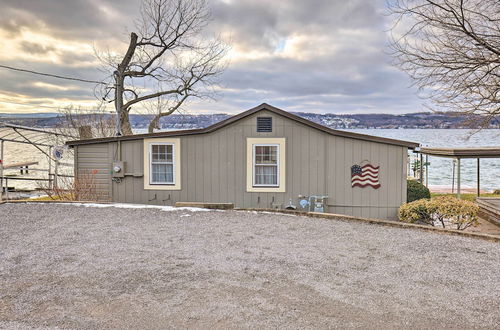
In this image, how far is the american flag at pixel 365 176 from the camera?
9.60 meters

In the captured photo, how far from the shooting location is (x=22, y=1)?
1270 centimetres

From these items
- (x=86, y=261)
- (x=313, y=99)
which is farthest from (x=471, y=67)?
(x=313, y=99)

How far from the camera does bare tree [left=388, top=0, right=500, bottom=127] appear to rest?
27.5ft

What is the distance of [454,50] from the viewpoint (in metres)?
8.60

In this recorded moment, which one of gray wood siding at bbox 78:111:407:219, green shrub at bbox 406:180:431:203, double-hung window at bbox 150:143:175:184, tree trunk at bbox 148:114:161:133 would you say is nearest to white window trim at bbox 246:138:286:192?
gray wood siding at bbox 78:111:407:219

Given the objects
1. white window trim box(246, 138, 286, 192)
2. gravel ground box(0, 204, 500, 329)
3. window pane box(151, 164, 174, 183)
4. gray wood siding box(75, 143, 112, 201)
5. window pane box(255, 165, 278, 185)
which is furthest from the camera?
gray wood siding box(75, 143, 112, 201)

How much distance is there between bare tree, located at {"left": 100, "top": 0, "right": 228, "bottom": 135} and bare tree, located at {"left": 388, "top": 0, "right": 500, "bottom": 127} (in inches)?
479

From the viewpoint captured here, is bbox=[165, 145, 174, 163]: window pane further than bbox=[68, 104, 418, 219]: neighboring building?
Yes

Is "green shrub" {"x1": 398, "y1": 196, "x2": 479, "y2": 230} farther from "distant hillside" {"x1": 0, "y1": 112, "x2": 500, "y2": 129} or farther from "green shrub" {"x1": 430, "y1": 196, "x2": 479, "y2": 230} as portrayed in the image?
"distant hillside" {"x1": 0, "y1": 112, "x2": 500, "y2": 129}

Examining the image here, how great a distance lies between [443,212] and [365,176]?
79.3 inches

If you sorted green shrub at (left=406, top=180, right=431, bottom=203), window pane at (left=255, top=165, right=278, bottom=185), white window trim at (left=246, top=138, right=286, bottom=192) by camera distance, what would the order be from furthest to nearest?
1. green shrub at (left=406, top=180, right=431, bottom=203)
2. window pane at (left=255, top=165, right=278, bottom=185)
3. white window trim at (left=246, top=138, right=286, bottom=192)

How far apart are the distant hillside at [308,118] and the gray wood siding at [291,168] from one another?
4.15ft

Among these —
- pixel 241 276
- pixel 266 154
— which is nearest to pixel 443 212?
pixel 266 154

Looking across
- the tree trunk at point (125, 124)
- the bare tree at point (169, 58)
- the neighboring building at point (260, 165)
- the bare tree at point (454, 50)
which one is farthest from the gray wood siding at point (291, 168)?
the bare tree at point (169, 58)
